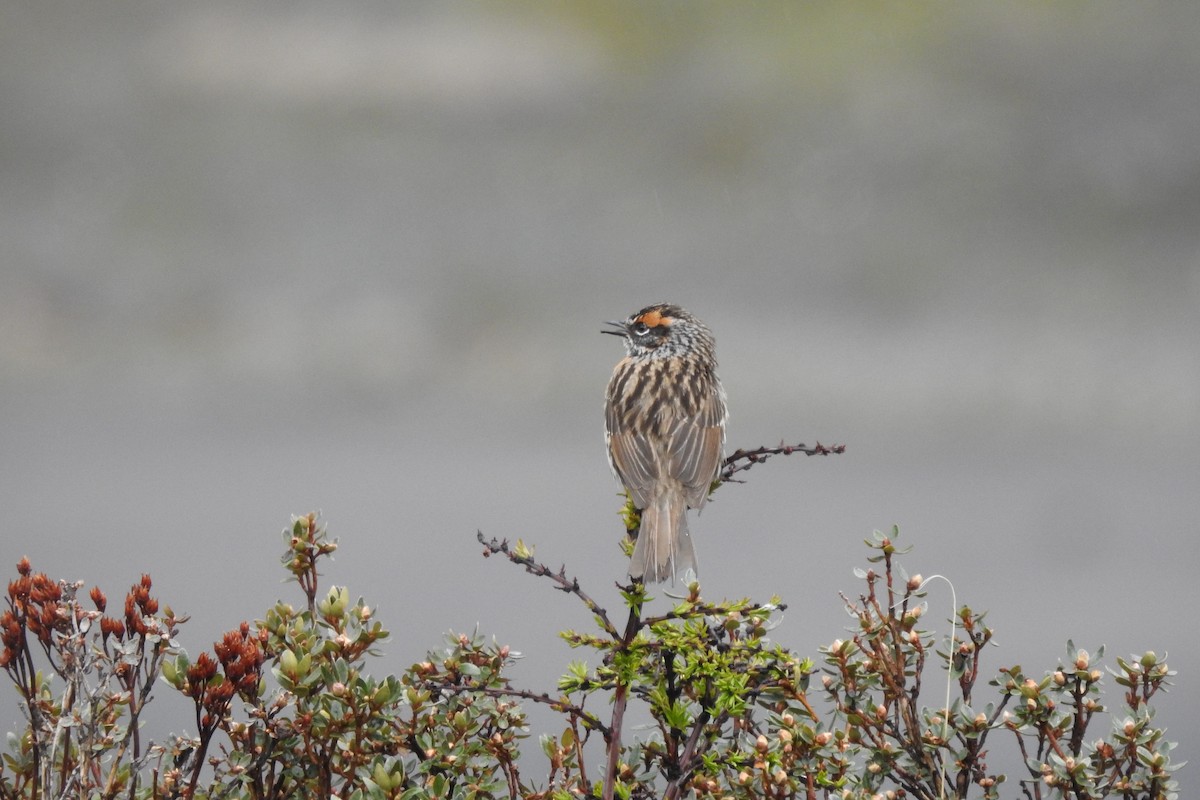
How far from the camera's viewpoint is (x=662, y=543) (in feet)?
10.5

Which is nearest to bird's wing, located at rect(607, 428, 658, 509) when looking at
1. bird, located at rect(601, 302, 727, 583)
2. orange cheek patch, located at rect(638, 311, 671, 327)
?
bird, located at rect(601, 302, 727, 583)

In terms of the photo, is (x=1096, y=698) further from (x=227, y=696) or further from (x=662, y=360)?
(x=227, y=696)

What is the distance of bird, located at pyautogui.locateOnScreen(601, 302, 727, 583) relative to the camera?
3199mm

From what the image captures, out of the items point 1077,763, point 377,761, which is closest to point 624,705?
point 377,761

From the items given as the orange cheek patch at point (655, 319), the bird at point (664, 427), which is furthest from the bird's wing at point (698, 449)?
the orange cheek patch at point (655, 319)

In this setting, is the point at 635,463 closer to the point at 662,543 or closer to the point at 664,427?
the point at 664,427

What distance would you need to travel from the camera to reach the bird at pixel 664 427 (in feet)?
10.5

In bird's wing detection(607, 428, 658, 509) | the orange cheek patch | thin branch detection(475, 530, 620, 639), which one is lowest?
thin branch detection(475, 530, 620, 639)

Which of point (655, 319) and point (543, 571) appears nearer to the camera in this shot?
point (543, 571)

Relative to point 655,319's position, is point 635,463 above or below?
below

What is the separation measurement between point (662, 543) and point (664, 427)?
754mm

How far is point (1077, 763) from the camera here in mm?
3096

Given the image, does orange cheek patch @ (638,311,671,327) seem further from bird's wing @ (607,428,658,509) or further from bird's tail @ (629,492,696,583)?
bird's tail @ (629,492,696,583)

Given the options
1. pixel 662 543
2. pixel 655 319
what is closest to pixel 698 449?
pixel 662 543
